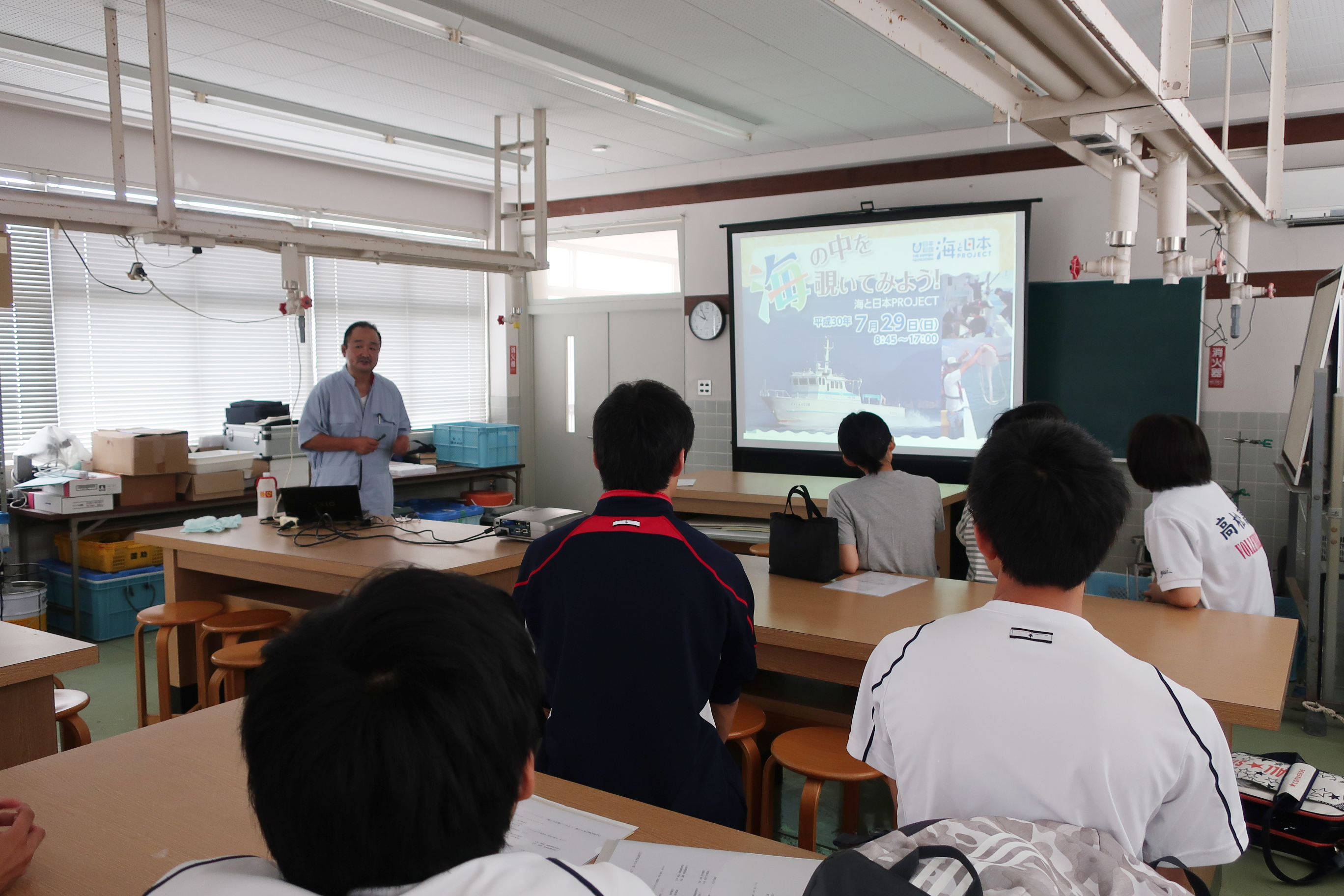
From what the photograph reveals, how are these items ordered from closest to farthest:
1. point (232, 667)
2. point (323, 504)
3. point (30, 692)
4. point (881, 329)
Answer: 1. point (30, 692)
2. point (232, 667)
3. point (323, 504)
4. point (881, 329)

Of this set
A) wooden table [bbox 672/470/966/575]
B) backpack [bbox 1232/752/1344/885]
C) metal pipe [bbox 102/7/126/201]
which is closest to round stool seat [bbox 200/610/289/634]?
metal pipe [bbox 102/7/126/201]

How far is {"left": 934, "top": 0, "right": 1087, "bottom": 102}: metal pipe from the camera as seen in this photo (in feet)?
5.07

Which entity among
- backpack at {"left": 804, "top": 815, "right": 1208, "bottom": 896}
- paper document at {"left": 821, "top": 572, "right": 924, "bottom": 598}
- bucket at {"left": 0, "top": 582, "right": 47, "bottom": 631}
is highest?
backpack at {"left": 804, "top": 815, "right": 1208, "bottom": 896}

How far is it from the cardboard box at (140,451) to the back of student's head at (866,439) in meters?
4.22

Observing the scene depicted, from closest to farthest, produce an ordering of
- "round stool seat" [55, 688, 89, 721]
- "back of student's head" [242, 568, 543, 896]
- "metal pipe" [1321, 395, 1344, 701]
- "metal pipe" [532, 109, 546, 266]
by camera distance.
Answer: "back of student's head" [242, 568, 543, 896], "round stool seat" [55, 688, 89, 721], "metal pipe" [1321, 395, 1344, 701], "metal pipe" [532, 109, 546, 266]

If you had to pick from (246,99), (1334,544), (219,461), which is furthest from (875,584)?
(246,99)

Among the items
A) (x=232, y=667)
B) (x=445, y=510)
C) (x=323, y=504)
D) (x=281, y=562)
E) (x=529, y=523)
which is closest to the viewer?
(x=232, y=667)

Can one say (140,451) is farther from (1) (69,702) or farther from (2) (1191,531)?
(2) (1191,531)

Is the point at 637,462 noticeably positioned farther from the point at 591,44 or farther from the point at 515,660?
the point at 591,44

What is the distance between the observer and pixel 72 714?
253 centimetres

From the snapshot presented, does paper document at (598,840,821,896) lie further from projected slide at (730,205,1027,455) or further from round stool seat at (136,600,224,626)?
projected slide at (730,205,1027,455)

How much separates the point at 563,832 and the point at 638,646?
1.25 ft

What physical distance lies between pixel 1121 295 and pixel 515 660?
542cm

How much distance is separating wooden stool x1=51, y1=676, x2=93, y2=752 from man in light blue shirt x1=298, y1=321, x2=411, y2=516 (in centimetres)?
188
